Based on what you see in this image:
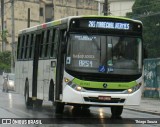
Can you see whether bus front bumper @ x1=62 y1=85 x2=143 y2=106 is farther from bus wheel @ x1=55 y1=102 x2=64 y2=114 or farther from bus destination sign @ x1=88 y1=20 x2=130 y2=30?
bus destination sign @ x1=88 y1=20 x2=130 y2=30

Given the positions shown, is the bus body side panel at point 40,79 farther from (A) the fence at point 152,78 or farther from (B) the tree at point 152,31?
(B) the tree at point 152,31

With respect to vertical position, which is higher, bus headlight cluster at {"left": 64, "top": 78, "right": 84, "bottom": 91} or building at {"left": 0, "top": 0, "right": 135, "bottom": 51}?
building at {"left": 0, "top": 0, "right": 135, "bottom": 51}

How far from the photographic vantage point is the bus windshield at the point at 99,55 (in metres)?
16.4

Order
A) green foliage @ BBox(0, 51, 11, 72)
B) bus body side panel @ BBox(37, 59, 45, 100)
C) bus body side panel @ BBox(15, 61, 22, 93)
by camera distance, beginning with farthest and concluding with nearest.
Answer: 1. green foliage @ BBox(0, 51, 11, 72)
2. bus body side panel @ BBox(15, 61, 22, 93)
3. bus body side panel @ BBox(37, 59, 45, 100)

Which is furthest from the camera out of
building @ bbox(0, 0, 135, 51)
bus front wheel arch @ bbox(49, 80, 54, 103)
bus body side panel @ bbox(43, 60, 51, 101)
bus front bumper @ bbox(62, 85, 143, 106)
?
building @ bbox(0, 0, 135, 51)

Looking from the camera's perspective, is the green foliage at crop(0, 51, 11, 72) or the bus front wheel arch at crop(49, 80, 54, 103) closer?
the bus front wheel arch at crop(49, 80, 54, 103)

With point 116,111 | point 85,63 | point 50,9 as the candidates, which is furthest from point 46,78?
point 50,9

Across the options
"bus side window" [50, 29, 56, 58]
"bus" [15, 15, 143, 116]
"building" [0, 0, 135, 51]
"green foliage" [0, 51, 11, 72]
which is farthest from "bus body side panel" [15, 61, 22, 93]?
"building" [0, 0, 135, 51]

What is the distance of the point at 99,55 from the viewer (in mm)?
16469

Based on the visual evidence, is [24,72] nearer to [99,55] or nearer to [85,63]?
[85,63]

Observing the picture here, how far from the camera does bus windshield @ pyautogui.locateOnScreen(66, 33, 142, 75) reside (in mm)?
16406

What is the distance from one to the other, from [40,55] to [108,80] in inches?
200

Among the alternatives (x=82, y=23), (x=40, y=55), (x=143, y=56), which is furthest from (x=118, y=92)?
(x=40, y=55)

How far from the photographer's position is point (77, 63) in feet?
54.0
